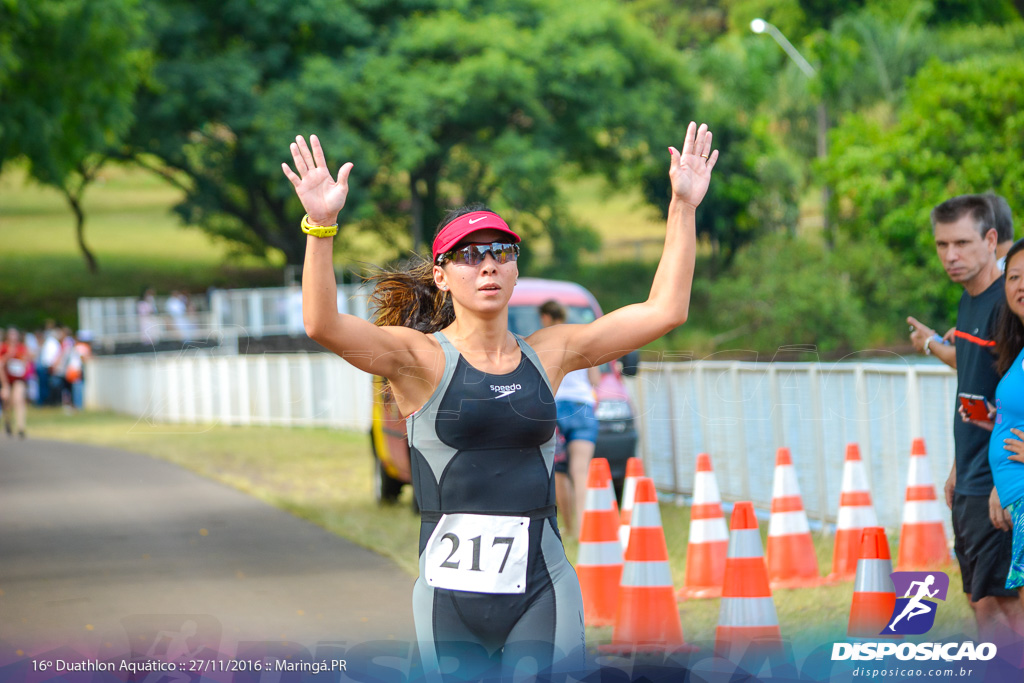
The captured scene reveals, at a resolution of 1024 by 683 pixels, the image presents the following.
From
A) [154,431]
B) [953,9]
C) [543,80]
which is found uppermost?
[543,80]

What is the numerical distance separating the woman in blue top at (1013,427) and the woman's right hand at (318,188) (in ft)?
8.27

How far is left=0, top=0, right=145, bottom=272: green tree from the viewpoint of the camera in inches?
1169

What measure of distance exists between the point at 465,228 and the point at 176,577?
6.41m

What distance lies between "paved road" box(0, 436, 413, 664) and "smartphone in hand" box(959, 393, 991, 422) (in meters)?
3.50

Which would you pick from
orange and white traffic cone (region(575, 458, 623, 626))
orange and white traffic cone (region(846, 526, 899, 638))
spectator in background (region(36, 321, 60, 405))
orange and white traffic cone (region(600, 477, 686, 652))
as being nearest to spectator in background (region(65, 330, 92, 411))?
spectator in background (region(36, 321, 60, 405))

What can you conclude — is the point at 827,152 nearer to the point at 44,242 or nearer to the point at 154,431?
the point at 154,431

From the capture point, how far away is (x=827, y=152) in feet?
110

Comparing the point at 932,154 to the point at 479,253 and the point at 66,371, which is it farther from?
the point at 479,253

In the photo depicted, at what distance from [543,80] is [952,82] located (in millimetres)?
15948

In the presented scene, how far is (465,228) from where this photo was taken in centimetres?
396

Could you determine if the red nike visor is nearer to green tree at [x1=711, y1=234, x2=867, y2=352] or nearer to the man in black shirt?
the man in black shirt

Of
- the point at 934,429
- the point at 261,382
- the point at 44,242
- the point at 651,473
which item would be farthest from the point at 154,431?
the point at 44,242

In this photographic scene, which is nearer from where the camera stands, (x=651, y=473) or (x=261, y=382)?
(x=651, y=473)

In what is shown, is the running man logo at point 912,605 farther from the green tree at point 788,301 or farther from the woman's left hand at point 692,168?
the green tree at point 788,301
